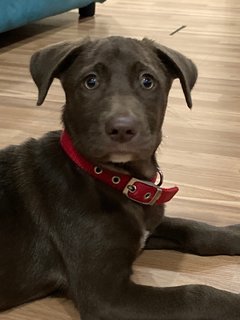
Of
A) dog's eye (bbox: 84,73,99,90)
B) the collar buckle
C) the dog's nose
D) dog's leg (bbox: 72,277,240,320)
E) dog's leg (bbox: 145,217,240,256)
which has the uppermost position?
dog's eye (bbox: 84,73,99,90)

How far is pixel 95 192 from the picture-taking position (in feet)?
5.34

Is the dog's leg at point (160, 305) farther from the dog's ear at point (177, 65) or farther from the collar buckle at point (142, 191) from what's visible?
the dog's ear at point (177, 65)

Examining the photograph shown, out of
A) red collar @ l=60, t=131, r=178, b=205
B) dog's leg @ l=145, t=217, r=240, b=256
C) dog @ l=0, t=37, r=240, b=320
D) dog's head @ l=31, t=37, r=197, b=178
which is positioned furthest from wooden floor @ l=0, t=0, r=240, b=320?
dog's head @ l=31, t=37, r=197, b=178

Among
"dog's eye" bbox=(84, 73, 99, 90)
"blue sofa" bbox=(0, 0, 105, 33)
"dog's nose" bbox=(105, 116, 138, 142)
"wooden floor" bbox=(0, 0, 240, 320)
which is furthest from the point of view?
"blue sofa" bbox=(0, 0, 105, 33)

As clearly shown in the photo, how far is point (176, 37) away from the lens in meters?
4.55

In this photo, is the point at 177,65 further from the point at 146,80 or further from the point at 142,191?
the point at 142,191

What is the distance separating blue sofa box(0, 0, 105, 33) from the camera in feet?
13.2

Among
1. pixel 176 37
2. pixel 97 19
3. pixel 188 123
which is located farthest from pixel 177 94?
pixel 97 19

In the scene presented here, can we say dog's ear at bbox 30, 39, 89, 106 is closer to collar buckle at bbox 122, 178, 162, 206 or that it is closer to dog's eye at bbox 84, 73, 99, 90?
dog's eye at bbox 84, 73, 99, 90

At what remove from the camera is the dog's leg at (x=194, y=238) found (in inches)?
74.1

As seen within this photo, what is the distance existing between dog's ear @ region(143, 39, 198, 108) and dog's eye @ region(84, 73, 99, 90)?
0.20 metres

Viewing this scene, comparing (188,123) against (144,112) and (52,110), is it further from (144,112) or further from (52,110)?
(144,112)

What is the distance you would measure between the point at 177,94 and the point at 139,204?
1.65 m

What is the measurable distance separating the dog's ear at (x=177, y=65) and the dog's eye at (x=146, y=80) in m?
0.10
